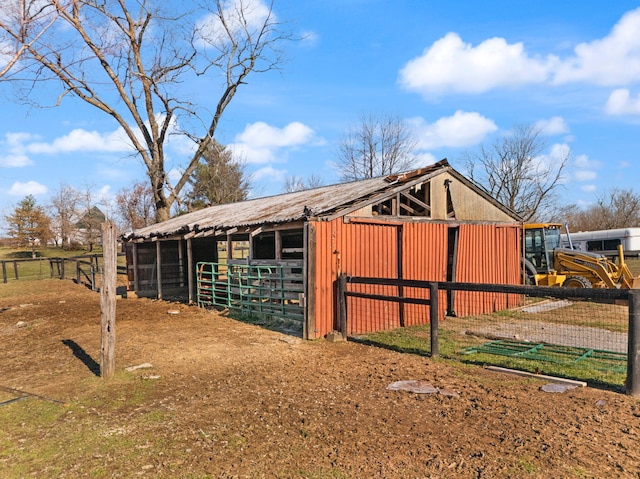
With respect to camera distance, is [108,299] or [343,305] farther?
[343,305]

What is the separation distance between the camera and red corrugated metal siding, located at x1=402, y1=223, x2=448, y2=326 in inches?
402

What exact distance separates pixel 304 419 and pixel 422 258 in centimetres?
672

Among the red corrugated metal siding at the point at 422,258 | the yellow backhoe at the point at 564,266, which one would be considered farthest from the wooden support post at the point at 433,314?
the yellow backhoe at the point at 564,266

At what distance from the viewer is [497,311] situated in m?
12.3

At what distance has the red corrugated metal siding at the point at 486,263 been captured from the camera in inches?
455

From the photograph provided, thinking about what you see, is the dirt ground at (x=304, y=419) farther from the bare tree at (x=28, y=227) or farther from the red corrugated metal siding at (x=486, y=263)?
the bare tree at (x=28, y=227)

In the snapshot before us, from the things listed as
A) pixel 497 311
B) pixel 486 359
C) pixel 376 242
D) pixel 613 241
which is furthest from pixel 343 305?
pixel 613 241

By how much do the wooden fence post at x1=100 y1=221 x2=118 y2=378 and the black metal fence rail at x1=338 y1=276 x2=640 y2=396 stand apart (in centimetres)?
411

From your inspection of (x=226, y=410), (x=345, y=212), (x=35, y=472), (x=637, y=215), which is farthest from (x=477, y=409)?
(x=637, y=215)

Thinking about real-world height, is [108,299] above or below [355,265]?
below

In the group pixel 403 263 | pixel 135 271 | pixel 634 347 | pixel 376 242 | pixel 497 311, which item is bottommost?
pixel 497 311

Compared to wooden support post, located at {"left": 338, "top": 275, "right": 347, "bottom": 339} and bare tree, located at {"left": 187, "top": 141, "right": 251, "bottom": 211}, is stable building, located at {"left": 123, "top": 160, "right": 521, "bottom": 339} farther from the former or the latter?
bare tree, located at {"left": 187, "top": 141, "right": 251, "bottom": 211}

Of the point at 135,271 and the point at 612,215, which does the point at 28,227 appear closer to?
the point at 135,271

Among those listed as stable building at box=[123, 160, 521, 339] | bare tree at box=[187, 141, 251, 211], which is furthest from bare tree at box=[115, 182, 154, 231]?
stable building at box=[123, 160, 521, 339]
